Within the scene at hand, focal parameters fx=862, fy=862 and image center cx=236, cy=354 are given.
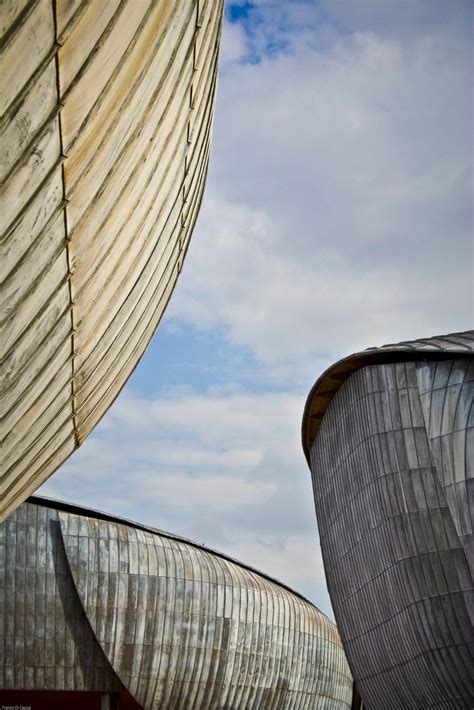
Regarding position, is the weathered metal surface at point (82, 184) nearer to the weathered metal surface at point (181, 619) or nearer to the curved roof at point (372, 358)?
the curved roof at point (372, 358)

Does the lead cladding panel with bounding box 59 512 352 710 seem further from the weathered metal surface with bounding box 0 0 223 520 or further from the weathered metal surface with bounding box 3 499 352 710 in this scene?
the weathered metal surface with bounding box 0 0 223 520

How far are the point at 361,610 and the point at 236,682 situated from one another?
27.1 feet

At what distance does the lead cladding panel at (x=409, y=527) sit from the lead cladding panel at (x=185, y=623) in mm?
6806

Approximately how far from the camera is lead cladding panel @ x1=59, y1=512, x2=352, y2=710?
27.4 metres

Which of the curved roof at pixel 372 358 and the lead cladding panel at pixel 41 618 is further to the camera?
the lead cladding panel at pixel 41 618

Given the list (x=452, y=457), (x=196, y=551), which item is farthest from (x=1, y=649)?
(x=452, y=457)

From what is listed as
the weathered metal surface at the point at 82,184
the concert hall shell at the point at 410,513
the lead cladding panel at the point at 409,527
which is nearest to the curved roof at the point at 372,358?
the concert hall shell at the point at 410,513

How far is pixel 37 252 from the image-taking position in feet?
13.3

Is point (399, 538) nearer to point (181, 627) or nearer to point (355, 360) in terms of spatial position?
point (355, 360)

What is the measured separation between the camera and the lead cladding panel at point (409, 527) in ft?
61.9

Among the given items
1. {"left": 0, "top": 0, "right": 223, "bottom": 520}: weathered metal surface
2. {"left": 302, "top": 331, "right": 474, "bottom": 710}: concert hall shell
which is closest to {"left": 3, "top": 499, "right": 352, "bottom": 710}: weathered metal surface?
{"left": 302, "top": 331, "right": 474, "bottom": 710}: concert hall shell

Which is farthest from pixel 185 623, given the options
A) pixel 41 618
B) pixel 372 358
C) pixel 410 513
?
pixel 372 358

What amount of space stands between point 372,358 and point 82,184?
18472mm

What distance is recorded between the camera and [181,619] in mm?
28953
